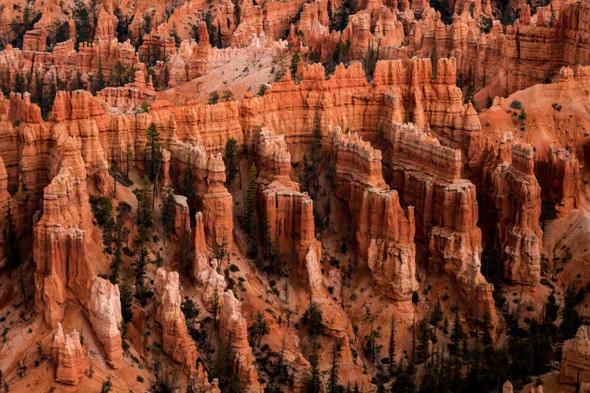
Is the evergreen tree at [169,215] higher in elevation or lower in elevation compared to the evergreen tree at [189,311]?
higher

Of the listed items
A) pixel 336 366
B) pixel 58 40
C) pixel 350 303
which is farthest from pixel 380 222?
pixel 58 40

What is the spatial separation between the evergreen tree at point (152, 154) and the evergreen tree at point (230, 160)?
683 cm

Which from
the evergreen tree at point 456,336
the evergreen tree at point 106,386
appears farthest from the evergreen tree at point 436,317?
the evergreen tree at point 106,386

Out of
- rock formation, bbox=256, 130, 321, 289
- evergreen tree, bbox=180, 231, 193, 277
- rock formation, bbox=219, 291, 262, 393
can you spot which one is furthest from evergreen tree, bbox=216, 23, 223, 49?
rock formation, bbox=219, 291, 262, 393

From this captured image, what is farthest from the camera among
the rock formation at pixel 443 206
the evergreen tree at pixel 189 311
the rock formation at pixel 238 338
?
the rock formation at pixel 443 206

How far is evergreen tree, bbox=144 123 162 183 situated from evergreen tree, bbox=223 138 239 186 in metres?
6.83

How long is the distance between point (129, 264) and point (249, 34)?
84290 millimetres

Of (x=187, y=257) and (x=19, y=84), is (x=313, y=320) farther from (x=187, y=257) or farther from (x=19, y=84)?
(x=19, y=84)

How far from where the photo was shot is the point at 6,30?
193000 mm

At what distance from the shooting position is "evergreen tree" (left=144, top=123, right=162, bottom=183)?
97.8 meters

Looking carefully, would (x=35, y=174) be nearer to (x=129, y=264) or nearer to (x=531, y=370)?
(x=129, y=264)

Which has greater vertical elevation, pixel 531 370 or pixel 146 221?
pixel 146 221

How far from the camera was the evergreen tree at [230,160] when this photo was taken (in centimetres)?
10311

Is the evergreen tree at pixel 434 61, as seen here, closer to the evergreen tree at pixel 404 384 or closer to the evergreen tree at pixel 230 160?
the evergreen tree at pixel 230 160
